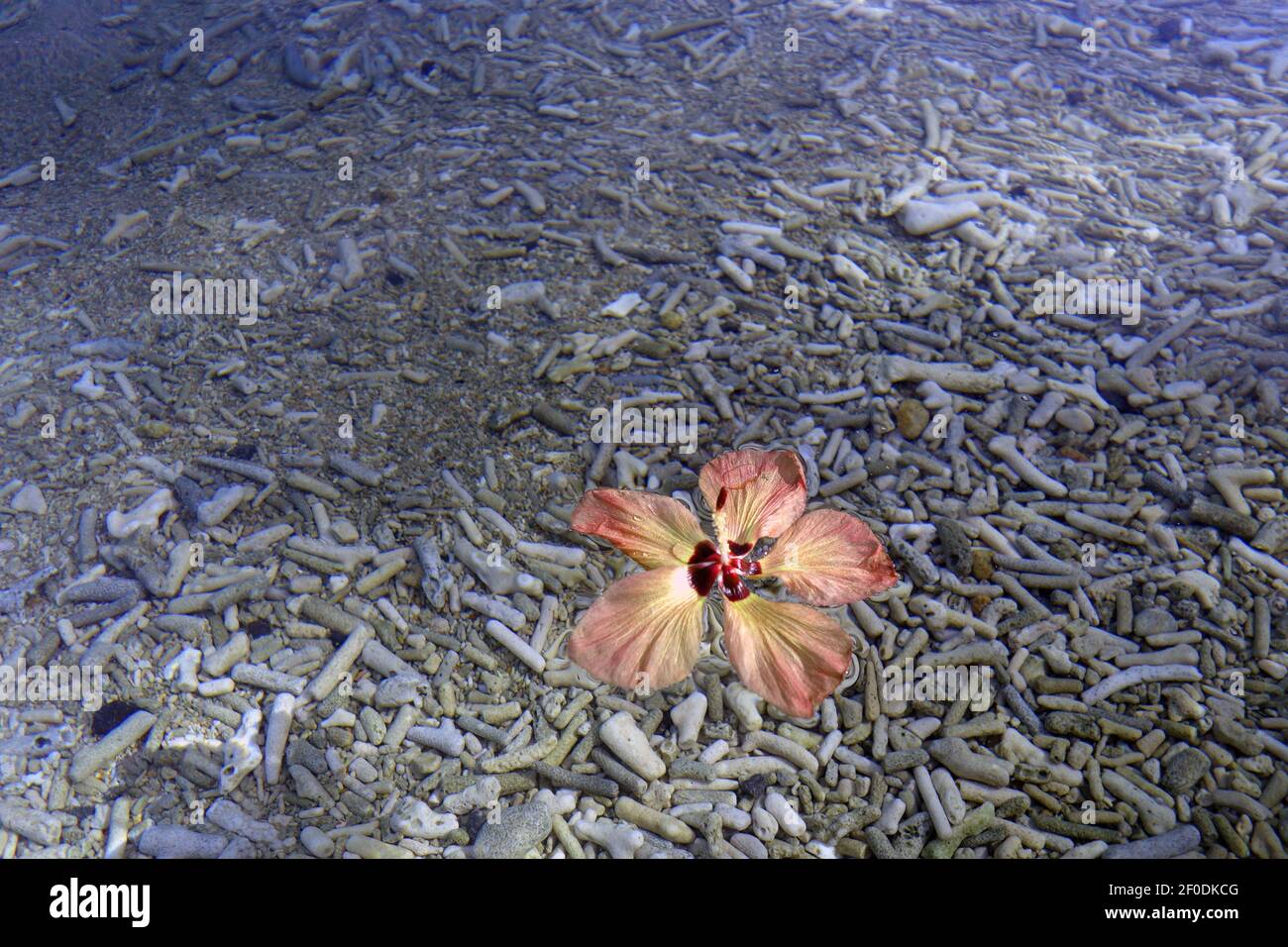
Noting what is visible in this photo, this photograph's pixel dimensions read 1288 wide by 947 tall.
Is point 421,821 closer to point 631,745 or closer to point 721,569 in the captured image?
point 631,745

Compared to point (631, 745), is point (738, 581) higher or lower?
higher

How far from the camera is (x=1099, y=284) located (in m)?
1.84

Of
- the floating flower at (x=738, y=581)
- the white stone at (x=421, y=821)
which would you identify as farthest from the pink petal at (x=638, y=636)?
the white stone at (x=421, y=821)

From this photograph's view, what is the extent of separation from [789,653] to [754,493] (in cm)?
23

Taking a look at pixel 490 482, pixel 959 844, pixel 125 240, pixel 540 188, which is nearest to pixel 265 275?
pixel 125 240

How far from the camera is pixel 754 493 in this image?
1.24 metres
